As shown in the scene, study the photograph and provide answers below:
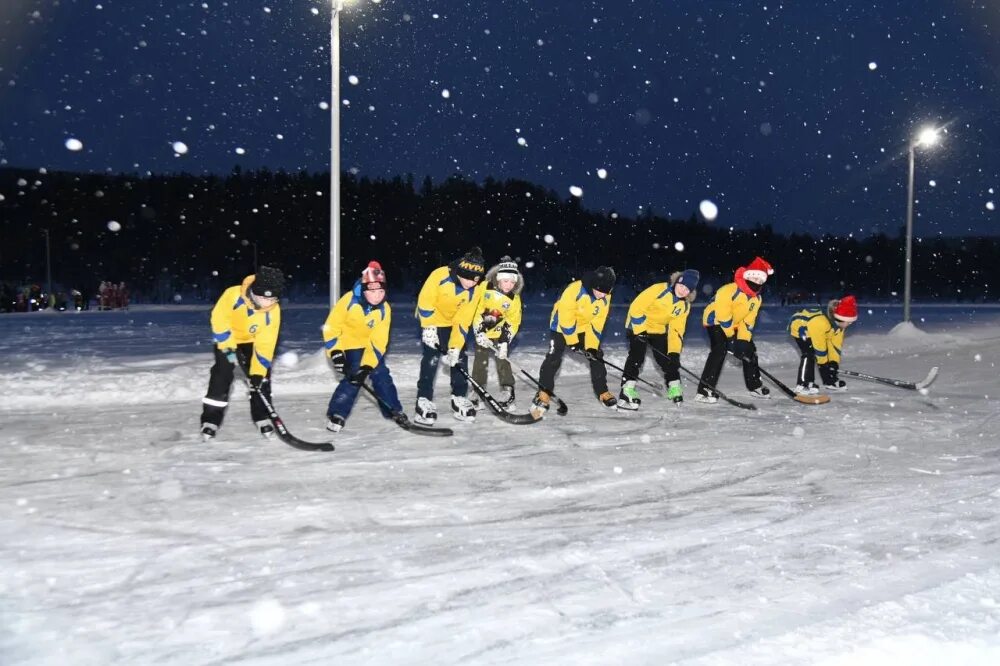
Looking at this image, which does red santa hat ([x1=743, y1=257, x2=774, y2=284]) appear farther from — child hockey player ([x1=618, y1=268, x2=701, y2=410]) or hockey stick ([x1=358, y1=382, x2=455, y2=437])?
hockey stick ([x1=358, y1=382, x2=455, y2=437])

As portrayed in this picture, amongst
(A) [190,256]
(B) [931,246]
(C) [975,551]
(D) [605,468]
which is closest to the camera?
(C) [975,551]

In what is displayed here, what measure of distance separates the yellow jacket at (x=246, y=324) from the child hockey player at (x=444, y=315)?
1490 mm

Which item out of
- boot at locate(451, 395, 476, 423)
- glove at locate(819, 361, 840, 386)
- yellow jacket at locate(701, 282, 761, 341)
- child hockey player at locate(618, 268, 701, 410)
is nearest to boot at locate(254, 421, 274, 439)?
boot at locate(451, 395, 476, 423)

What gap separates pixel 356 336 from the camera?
7.34 meters

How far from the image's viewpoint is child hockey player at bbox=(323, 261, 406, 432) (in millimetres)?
7195

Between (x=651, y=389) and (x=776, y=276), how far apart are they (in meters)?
92.8

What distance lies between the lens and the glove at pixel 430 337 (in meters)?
7.87

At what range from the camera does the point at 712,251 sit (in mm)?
100938

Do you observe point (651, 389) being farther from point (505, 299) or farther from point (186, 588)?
point (186, 588)

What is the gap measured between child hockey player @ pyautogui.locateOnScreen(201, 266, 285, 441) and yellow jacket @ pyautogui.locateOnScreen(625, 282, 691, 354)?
4.26 meters

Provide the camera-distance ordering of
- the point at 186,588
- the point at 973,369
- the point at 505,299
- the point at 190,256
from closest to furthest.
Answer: the point at 186,588 < the point at 505,299 < the point at 973,369 < the point at 190,256

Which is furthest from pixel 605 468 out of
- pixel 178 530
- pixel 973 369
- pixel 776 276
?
pixel 776 276

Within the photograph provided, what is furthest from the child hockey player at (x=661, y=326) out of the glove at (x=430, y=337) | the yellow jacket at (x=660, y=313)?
the glove at (x=430, y=337)

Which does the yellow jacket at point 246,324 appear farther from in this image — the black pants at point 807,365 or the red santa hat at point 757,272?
the black pants at point 807,365
